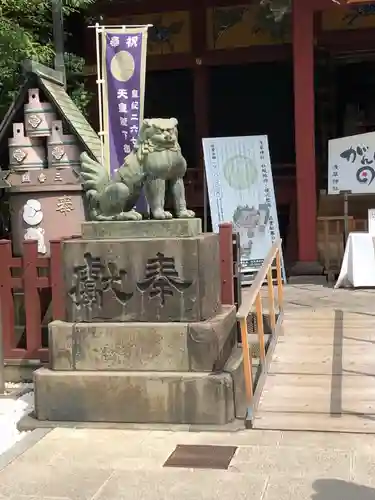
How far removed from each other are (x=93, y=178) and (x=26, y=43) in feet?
10.5

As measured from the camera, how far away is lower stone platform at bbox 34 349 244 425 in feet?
17.2

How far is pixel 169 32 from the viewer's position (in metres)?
12.9

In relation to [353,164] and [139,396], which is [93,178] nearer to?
[139,396]

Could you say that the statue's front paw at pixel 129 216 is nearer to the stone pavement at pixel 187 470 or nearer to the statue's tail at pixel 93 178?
the statue's tail at pixel 93 178

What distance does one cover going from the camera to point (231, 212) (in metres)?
10.6

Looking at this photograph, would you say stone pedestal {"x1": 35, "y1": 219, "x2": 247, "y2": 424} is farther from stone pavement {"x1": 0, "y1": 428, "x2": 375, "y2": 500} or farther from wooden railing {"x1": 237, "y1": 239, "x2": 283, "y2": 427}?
stone pavement {"x1": 0, "y1": 428, "x2": 375, "y2": 500}

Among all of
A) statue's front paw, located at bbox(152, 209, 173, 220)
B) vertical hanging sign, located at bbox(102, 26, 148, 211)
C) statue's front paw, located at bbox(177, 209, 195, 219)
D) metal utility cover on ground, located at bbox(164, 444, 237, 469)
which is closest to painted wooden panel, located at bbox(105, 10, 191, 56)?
vertical hanging sign, located at bbox(102, 26, 148, 211)

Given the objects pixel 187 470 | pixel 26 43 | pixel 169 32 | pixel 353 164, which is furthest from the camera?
pixel 169 32

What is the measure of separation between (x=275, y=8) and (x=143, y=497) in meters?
8.62

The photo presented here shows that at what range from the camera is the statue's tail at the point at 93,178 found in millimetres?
6066

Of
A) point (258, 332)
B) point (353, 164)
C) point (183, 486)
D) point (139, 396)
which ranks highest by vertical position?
A: point (353, 164)

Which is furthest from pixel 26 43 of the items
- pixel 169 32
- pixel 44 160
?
pixel 169 32

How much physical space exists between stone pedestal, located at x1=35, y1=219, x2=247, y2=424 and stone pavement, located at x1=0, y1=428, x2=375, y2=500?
27 cm

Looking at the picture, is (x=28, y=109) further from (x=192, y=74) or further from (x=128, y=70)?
(x=192, y=74)
